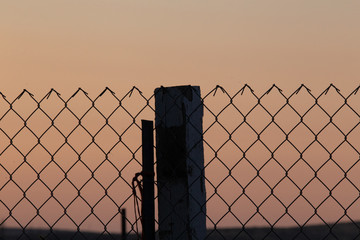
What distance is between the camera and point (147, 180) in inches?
184

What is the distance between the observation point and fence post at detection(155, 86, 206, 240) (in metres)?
4.55

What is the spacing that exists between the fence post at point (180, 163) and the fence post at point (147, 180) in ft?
0.17

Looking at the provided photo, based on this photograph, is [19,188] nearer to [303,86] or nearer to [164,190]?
[164,190]

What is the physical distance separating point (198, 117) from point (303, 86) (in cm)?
62

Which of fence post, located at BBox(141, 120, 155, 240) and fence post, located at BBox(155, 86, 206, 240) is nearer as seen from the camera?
fence post, located at BBox(155, 86, 206, 240)

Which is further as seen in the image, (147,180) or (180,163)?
(147,180)

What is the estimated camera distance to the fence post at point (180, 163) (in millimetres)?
4555

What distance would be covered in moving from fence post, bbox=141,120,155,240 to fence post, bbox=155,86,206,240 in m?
0.05

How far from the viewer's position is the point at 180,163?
4562 mm

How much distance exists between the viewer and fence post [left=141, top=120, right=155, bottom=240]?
4668 millimetres

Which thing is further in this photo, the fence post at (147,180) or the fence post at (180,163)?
the fence post at (147,180)

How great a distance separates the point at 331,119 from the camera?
4.48m

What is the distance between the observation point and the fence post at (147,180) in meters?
4.67

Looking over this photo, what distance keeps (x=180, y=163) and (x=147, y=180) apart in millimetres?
244
